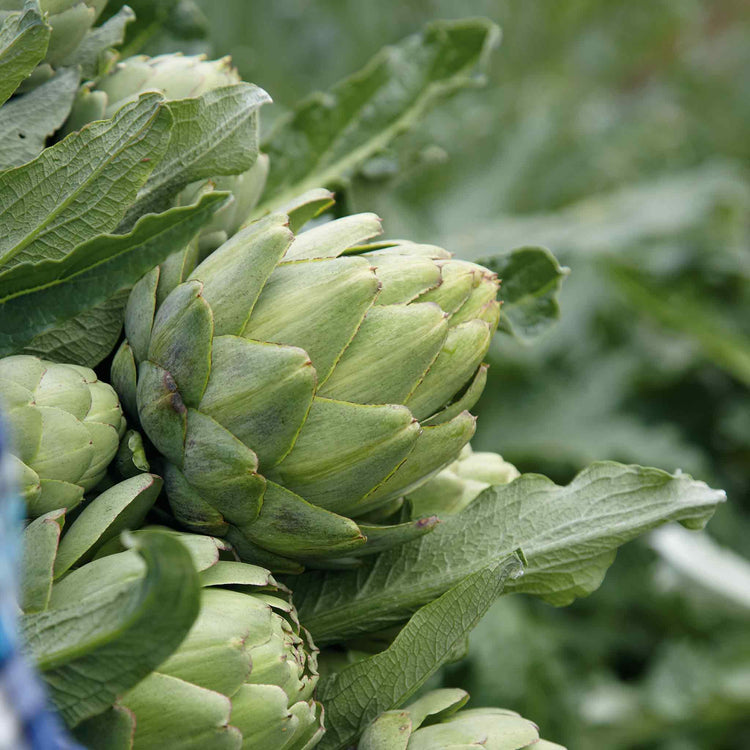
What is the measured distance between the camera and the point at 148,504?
368mm

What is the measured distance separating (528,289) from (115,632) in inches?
12.8

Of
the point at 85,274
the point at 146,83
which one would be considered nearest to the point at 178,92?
the point at 146,83

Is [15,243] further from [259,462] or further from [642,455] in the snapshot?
[642,455]

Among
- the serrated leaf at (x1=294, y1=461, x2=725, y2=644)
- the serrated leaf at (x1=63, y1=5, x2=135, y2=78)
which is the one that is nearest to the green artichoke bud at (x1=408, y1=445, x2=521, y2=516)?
the serrated leaf at (x1=294, y1=461, x2=725, y2=644)

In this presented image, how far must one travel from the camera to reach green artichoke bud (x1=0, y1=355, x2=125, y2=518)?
336 mm

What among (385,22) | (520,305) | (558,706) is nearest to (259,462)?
(520,305)

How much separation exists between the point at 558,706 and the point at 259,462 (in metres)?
0.64

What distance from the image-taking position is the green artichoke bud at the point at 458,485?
0.46 meters

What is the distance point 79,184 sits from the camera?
376mm

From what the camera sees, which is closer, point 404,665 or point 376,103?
point 404,665

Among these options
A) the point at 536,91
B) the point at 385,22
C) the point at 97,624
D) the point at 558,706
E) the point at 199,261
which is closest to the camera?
the point at 97,624

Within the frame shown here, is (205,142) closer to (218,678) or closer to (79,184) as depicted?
(79,184)

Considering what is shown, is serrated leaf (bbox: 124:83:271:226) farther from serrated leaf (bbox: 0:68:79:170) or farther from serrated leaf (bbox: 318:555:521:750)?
serrated leaf (bbox: 318:555:521:750)

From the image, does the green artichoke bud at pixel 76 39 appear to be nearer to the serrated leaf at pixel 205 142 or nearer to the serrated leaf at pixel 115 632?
the serrated leaf at pixel 205 142
